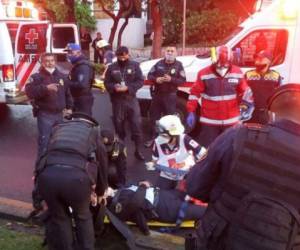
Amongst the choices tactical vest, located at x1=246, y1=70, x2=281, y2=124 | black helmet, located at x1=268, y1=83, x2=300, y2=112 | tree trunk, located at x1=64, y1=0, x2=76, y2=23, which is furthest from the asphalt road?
tree trunk, located at x1=64, y1=0, x2=76, y2=23

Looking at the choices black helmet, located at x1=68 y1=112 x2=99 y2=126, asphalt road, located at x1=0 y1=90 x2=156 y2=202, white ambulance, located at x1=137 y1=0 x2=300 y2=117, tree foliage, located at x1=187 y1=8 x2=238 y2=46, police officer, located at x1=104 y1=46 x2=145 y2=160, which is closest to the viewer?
black helmet, located at x1=68 y1=112 x2=99 y2=126

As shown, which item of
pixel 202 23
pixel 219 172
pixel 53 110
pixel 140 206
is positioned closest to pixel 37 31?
pixel 53 110

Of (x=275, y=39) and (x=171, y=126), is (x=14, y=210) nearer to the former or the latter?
(x=171, y=126)

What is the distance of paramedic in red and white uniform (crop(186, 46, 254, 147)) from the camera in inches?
223

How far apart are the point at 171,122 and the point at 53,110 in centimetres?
171

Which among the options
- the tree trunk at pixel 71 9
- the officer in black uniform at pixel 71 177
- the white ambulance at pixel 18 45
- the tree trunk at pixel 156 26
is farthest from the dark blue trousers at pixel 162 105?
the tree trunk at pixel 71 9

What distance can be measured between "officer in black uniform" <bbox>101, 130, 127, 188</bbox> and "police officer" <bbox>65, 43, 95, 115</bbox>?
2.18 meters

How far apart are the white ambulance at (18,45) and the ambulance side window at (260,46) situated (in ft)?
13.0

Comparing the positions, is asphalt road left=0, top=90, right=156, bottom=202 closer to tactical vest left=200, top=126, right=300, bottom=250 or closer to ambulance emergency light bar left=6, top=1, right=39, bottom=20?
ambulance emergency light bar left=6, top=1, right=39, bottom=20

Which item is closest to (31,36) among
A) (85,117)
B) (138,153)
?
(138,153)

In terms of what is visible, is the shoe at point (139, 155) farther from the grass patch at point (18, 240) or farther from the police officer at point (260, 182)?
the police officer at point (260, 182)

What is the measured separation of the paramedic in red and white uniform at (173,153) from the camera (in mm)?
5012

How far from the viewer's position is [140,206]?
4.48 m

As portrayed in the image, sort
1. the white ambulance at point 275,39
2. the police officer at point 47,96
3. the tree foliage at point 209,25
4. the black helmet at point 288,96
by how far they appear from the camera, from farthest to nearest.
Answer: the tree foliage at point 209,25 → the white ambulance at point 275,39 → the police officer at point 47,96 → the black helmet at point 288,96
